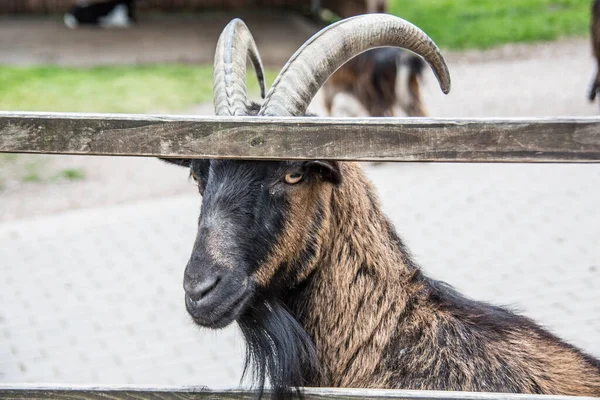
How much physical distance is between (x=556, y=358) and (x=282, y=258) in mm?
1200

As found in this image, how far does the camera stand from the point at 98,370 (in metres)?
5.51

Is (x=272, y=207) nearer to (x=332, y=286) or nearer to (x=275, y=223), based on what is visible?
(x=275, y=223)

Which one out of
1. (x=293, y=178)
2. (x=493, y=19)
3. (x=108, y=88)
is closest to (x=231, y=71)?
(x=293, y=178)

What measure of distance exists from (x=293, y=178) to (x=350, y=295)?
581 mm

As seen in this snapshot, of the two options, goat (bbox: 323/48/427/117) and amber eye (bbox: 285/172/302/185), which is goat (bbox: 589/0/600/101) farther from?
amber eye (bbox: 285/172/302/185)

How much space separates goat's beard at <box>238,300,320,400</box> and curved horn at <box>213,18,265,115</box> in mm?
841

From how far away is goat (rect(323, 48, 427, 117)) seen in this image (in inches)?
395

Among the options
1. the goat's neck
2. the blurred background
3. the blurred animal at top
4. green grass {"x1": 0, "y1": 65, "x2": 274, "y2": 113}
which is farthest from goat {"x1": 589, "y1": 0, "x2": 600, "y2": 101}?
the blurred animal at top

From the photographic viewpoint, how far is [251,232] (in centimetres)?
308

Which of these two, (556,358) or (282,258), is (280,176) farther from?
(556,358)

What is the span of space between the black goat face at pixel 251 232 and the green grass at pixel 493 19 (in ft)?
44.3

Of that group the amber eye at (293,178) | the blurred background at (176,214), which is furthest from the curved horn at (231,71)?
the blurred background at (176,214)

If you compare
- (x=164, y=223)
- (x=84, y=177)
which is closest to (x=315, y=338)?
(x=164, y=223)

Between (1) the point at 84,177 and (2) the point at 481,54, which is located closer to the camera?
(1) the point at 84,177
